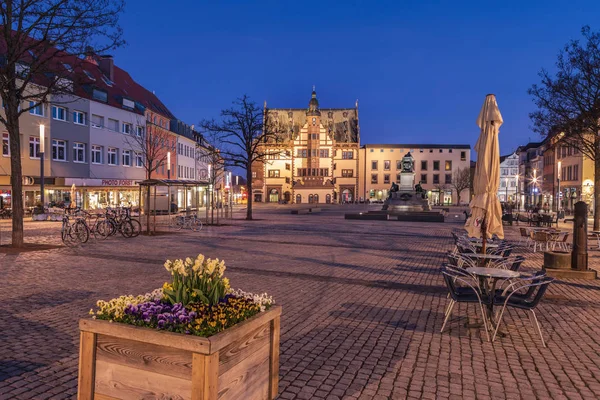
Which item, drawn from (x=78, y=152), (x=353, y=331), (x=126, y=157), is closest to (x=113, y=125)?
(x=126, y=157)

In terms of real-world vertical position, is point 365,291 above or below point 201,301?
below

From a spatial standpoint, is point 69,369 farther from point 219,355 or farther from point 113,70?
point 113,70

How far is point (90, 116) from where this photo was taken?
1626 inches

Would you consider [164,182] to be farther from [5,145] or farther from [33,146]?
[33,146]

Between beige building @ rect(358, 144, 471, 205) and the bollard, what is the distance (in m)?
83.0

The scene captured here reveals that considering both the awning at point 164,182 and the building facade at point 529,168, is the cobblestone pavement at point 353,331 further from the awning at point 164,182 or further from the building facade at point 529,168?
the building facade at point 529,168

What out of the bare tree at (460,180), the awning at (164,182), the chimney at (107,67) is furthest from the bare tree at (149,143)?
the bare tree at (460,180)

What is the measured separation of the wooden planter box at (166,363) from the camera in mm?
3148

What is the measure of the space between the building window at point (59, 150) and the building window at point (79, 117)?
2388 millimetres

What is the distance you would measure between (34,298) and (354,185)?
85938 mm

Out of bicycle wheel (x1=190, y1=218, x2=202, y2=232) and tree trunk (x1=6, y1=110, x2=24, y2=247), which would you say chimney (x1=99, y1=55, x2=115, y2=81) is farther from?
tree trunk (x1=6, y1=110, x2=24, y2=247)

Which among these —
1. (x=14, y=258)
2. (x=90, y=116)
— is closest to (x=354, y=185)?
(x=90, y=116)

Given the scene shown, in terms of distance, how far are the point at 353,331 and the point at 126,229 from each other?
51.8 ft

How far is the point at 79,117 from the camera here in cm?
4019
